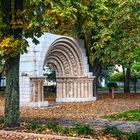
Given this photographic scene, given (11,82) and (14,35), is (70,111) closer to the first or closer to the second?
(11,82)

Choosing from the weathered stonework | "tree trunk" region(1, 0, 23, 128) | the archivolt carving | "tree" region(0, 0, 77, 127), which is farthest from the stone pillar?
"tree trunk" region(1, 0, 23, 128)

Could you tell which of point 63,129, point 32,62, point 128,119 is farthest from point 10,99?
point 32,62

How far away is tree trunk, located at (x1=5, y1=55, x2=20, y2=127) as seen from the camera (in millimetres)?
12445

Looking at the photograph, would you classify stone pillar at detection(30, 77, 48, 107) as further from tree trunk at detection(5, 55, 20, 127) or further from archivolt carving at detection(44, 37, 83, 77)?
tree trunk at detection(5, 55, 20, 127)

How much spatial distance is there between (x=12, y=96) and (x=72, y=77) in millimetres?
15777

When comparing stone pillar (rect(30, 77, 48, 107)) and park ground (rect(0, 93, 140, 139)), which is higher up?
stone pillar (rect(30, 77, 48, 107))

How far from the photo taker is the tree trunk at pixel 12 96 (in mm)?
12445

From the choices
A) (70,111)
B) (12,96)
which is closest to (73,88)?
(70,111)

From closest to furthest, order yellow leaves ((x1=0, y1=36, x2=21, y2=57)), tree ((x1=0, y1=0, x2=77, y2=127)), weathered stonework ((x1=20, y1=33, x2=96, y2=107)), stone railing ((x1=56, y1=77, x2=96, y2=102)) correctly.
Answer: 1. yellow leaves ((x1=0, y1=36, x2=21, y2=57))
2. tree ((x1=0, y1=0, x2=77, y2=127))
3. weathered stonework ((x1=20, y1=33, x2=96, y2=107))
4. stone railing ((x1=56, y1=77, x2=96, y2=102))

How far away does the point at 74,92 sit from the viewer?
28.2 m

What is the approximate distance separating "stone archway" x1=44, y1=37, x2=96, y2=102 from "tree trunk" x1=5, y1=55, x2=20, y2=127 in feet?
49.2

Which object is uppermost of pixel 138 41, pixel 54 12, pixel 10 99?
pixel 54 12

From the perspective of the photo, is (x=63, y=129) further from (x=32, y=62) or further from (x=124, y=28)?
(x=32, y=62)

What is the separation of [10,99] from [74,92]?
15.8 meters
